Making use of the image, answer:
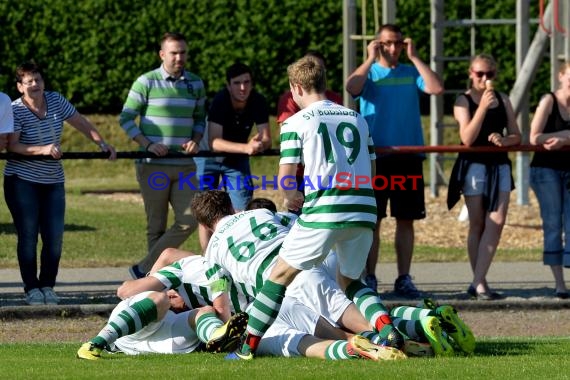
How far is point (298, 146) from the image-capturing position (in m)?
8.71

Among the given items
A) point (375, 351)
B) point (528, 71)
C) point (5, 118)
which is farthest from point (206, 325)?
point (528, 71)

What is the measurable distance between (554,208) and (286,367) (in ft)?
14.6

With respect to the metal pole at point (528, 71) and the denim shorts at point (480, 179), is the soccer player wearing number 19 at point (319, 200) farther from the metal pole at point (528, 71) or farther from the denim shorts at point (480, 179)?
the metal pole at point (528, 71)

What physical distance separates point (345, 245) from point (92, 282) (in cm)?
491

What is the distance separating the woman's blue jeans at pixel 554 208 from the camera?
11945 millimetres

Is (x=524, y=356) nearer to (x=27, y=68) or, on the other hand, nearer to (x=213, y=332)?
(x=213, y=332)

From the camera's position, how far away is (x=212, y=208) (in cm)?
955

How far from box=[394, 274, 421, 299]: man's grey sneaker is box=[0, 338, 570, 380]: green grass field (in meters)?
2.76

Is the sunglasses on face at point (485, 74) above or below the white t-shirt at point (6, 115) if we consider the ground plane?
above

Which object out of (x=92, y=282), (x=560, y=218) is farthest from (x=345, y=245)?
(x=92, y=282)

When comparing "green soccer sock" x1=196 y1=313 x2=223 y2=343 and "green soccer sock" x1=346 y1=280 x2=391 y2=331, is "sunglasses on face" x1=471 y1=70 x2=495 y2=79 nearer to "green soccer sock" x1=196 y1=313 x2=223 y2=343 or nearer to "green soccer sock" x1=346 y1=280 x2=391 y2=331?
"green soccer sock" x1=346 y1=280 x2=391 y2=331

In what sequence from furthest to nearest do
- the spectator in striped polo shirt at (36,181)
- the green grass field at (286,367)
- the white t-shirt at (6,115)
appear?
the spectator in striped polo shirt at (36,181) < the white t-shirt at (6,115) < the green grass field at (286,367)

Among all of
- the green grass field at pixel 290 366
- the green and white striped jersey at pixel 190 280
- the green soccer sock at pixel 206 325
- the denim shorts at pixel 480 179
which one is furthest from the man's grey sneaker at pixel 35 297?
the denim shorts at pixel 480 179

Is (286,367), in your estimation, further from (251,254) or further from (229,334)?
(251,254)
